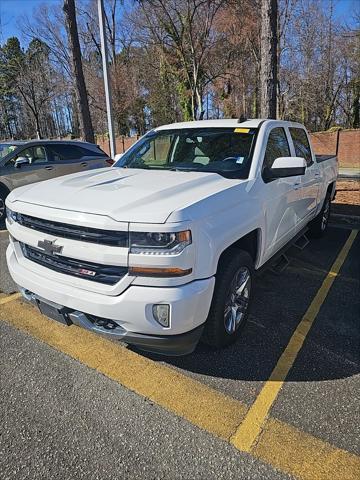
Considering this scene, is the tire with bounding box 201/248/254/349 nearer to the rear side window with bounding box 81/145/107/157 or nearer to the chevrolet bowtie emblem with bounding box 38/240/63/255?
the chevrolet bowtie emblem with bounding box 38/240/63/255

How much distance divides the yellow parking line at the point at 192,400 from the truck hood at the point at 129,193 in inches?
48.4

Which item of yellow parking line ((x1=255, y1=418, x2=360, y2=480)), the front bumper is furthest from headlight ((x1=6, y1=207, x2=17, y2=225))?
yellow parking line ((x1=255, y1=418, x2=360, y2=480))

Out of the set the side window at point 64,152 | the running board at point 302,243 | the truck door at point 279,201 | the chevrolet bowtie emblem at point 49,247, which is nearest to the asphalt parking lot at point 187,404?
the truck door at point 279,201

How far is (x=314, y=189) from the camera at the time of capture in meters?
5.17

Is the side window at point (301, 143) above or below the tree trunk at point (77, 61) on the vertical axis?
below

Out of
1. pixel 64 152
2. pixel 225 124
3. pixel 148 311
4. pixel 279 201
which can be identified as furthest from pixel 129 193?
pixel 64 152

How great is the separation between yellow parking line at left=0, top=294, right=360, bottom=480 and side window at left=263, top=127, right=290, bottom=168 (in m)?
2.08

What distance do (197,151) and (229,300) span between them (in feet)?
5.48

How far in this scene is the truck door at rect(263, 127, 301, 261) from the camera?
3523mm

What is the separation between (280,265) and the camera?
5000 millimetres

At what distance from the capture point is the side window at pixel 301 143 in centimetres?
473

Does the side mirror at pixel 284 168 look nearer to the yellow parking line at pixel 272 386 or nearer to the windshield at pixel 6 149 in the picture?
the yellow parking line at pixel 272 386

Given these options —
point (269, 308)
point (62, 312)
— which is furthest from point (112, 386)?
point (269, 308)

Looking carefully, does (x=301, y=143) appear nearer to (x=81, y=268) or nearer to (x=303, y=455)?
(x=81, y=268)
